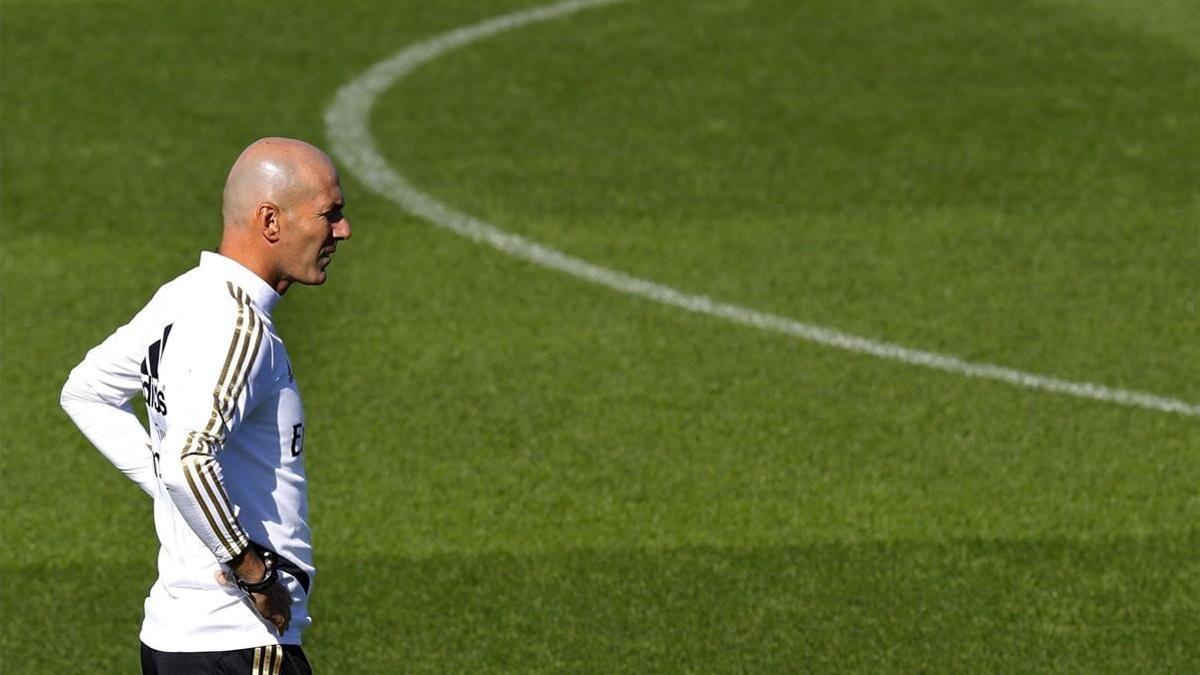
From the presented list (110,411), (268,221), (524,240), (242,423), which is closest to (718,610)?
(110,411)

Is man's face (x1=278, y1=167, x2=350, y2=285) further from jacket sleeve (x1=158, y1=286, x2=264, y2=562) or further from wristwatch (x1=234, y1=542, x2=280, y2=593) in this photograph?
wristwatch (x1=234, y1=542, x2=280, y2=593)

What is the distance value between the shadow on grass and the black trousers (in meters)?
2.11

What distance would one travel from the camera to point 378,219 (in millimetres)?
10891

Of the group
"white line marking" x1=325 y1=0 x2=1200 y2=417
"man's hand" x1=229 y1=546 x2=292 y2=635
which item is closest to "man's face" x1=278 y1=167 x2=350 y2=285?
"man's hand" x1=229 y1=546 x2=292 y2=635

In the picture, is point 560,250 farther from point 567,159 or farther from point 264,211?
point 264,211

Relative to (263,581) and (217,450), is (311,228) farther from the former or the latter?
(263,581)

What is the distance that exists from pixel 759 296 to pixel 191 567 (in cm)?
575

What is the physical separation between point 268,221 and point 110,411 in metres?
0.86

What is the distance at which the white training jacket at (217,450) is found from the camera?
13.7ft

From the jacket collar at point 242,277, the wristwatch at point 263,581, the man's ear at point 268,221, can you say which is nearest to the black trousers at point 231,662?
the wristwatch at point 263,581

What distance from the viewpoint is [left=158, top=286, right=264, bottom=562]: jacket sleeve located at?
415cm

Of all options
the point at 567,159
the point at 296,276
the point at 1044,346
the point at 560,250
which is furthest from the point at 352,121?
the point at 296,276

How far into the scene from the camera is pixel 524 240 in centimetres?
1057

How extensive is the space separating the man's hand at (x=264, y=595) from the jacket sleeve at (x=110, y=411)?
26.4 inches
